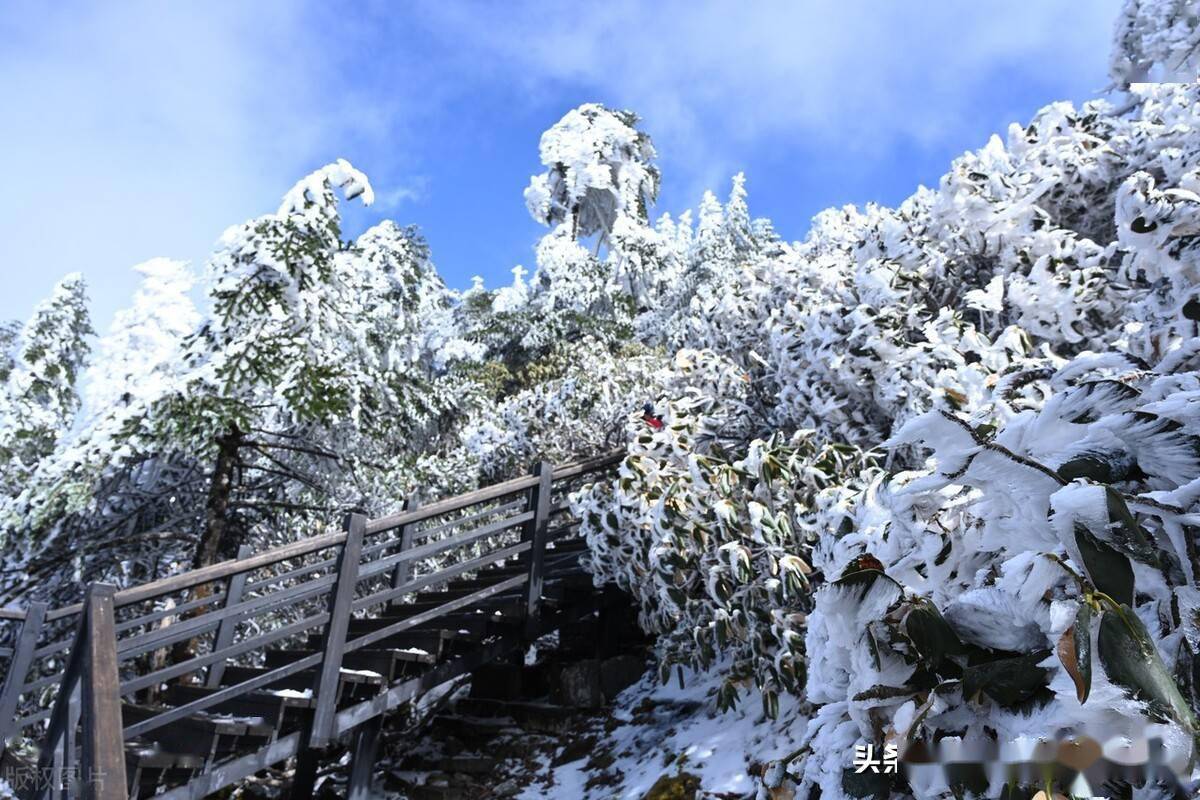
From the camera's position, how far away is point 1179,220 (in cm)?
237

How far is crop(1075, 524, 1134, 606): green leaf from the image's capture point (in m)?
1.03

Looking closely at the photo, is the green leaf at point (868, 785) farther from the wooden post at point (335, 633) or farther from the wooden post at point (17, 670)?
the wooden post at point (17, 670)

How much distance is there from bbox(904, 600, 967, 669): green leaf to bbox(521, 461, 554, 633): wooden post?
17.4 ft

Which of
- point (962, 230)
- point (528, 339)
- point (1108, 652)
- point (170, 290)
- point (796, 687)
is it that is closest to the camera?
point (1108, 652)

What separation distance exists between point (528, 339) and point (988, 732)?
24797 mm

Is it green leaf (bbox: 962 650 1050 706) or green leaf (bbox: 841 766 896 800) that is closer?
green leaf (bbox: 962 650 1050 706)

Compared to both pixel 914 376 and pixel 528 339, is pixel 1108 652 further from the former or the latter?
pixel 528 339

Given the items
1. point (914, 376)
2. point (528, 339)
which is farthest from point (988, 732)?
point (528, 339)

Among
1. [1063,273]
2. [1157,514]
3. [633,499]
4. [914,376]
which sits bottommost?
[1157,514]

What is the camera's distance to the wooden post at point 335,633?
4855 millimetres

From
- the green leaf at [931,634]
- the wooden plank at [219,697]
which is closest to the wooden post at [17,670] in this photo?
the wooden plank at [219,697]

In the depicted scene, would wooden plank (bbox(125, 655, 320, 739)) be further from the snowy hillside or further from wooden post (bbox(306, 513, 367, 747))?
the snowy hillside

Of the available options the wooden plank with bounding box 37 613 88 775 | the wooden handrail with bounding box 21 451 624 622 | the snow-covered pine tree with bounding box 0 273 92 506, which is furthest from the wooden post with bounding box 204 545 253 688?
the snow-covered pine tree with bounding box 0 273 92 506

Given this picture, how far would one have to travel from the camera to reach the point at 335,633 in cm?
499
